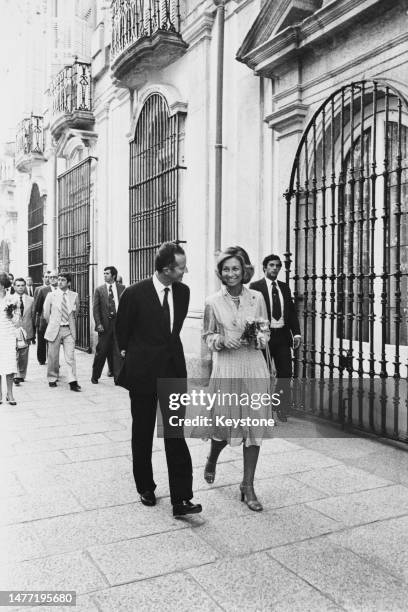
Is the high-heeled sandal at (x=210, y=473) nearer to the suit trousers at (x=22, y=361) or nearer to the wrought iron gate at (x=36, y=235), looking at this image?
the suit trousers at (x=22, y=361)

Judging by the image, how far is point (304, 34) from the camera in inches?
260

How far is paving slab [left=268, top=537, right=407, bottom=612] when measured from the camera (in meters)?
2.74

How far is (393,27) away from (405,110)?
80 cm

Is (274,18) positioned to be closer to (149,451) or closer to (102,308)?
(102,308)

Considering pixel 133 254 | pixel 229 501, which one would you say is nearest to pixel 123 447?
pixel 229 501

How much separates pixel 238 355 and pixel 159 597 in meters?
1.65

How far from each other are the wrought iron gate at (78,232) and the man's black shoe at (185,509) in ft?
33.4

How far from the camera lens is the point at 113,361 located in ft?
31.4

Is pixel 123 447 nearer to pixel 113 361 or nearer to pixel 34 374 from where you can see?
pixel 113 361

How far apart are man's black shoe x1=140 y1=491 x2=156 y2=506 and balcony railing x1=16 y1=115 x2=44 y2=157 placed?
15.8m

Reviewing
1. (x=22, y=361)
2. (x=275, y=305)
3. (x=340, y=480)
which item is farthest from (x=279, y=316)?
(x=22, y=361)

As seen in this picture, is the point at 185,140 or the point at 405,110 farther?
the point at 185,140

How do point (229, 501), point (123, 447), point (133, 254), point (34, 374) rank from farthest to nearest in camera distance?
point (133, 254), point (34, 374), point (123, 447), point (229, 501)

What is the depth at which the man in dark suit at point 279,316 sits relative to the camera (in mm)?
6355
